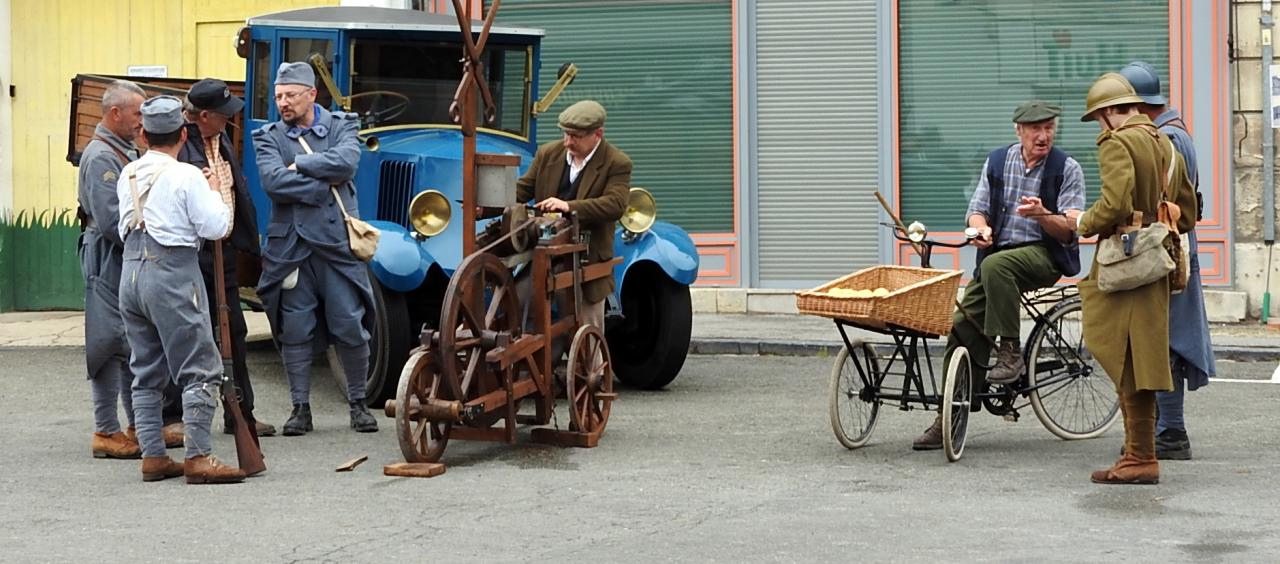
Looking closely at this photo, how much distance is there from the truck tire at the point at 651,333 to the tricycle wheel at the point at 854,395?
2.08 metres

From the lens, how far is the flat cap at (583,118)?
938 cm

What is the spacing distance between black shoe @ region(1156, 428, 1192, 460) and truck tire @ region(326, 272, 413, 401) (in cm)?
400

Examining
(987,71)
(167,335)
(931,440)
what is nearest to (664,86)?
(987,71)

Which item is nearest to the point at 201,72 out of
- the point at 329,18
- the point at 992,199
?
the point at 329,18

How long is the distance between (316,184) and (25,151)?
26.7ft

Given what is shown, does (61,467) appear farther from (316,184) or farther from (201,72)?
(201,72)

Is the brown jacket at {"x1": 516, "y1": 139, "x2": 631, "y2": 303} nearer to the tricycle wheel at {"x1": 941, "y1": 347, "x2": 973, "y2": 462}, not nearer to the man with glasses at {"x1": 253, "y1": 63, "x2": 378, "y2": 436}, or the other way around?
the man with glasses at {"x1": 253, "y1": 63, "x2": 378, "y2": 436}

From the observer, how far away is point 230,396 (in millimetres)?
8125

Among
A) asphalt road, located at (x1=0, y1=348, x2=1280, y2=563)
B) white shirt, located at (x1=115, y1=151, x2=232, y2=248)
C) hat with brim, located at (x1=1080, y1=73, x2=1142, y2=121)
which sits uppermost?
hat with brim, located at (x1=1080, y1=73, x2=1142, y2=121)

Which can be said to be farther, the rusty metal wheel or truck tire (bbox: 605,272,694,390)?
truck tire (bbox: 605,272,694,390)

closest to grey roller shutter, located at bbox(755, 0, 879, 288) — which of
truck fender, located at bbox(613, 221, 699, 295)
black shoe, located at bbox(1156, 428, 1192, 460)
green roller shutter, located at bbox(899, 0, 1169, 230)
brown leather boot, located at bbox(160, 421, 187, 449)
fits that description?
green roller shutter, located at bbox(899, 0, 1169, 230)

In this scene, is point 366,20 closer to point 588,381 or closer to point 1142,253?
point 588,381

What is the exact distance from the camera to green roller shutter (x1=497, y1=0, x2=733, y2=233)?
15.7 m

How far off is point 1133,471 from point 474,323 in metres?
2.88
